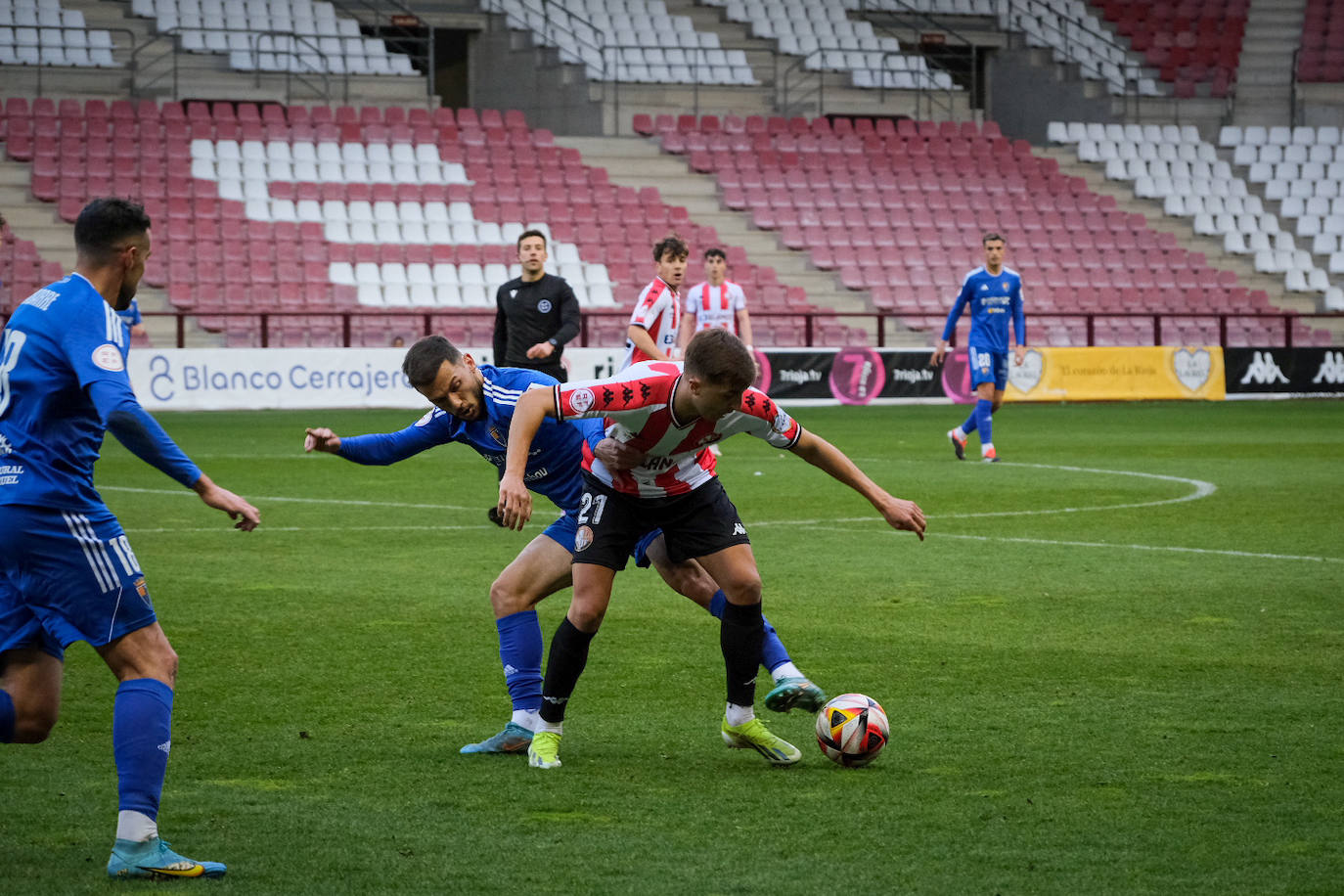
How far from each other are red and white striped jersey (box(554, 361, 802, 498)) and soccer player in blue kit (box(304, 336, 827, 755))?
24 cm

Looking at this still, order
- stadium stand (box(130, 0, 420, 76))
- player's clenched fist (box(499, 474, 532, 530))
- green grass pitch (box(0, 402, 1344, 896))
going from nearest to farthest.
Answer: green grass pitch (box(0, 402, 1344, 896))
player's clenched fist (box(499, 474, 532, 530))
stadium stand (box(130, 0, 420, 76))

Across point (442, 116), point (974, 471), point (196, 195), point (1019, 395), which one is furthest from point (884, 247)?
point (974, 471)

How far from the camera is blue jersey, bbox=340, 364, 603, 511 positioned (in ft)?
19.0

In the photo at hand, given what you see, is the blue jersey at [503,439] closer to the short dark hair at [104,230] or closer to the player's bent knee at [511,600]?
the player's bent knee at [511,600]

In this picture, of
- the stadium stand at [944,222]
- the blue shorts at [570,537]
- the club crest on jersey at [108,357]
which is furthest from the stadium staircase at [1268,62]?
the club crest on jersey at [108,357]

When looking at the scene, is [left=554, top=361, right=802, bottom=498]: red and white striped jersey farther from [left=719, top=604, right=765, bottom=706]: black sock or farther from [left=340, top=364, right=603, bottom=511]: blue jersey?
[left=719, top=604, right=765, bottom=706]: black sock

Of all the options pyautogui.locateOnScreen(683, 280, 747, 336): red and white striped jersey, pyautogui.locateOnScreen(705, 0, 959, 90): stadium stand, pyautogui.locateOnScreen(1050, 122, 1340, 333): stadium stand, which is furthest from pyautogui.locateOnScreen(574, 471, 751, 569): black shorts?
Result: pyautogui.locateOnScreen(705, 0, 959, 90): stadium stand

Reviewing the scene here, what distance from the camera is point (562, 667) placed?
561 centimetres

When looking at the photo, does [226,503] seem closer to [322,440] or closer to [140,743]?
[140,743]

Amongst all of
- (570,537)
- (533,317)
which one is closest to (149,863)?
(570,537)

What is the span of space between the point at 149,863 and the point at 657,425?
78.1 inches

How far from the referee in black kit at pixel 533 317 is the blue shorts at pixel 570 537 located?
7653 millimetres

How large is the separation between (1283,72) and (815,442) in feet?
123

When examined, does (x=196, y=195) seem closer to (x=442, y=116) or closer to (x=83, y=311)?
(x=442, y=116)
